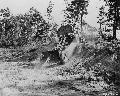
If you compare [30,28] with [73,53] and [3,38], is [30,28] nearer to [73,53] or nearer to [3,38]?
[3,38]

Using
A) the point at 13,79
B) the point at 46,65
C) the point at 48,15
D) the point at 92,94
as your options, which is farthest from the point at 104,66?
the point at 48,15

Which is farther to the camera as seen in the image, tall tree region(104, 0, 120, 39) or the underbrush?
tall tree region(104, 0, 120, 39)

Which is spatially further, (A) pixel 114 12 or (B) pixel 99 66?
(A) pixel 114 12

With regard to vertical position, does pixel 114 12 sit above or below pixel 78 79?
above

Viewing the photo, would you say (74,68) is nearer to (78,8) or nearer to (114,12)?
(114,12)

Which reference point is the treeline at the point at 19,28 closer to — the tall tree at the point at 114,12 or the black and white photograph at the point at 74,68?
the black and white photograph at the point at 74,68

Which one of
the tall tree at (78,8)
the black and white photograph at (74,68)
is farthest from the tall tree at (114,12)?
the tall tree at (78,8)

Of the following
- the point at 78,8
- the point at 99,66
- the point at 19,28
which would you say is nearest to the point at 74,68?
the point at 99,66

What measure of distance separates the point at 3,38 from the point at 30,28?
37.2 feet

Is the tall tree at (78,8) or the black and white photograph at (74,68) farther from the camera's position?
the tall tree at (78,8)

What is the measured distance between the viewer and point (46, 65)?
42750mm

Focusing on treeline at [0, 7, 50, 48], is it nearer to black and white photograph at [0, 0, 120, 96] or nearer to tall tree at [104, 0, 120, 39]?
black and white photograph at [0, 0, 120, 96]

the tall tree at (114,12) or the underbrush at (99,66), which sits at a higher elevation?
the tall tree at (114,12)

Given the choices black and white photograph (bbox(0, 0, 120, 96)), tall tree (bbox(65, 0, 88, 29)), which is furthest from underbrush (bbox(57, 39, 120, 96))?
tall tree (bbox(65, 0, 88, 29))
